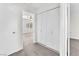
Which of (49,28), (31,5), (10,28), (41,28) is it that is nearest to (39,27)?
(41,28)

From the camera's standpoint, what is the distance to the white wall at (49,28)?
3.06 m

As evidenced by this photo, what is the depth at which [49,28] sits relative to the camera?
11.3ft

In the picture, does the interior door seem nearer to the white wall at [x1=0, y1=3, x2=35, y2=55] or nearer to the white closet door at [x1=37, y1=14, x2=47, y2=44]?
the white wall at [x1=0, y1=3, x2=35, y2=55]

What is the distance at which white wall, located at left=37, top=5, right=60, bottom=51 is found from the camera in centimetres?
306

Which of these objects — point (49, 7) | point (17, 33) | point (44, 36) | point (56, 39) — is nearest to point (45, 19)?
point (49, 7)

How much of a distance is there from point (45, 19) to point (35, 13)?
0.98 m

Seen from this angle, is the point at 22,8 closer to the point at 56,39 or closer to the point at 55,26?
the point at 55,26

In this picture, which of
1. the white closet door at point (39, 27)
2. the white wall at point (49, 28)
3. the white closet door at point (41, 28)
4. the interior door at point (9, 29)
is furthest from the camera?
the white closet door at point (39, 27)

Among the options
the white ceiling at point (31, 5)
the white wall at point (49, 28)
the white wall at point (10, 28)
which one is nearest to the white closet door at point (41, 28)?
the white wall at point (49, 28)

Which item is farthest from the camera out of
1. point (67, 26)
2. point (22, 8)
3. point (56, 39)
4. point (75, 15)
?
point (75, 15)

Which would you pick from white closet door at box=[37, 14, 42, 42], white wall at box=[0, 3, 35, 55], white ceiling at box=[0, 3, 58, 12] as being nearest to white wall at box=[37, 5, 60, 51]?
white closet door at box=[37, 14, 42, 42]

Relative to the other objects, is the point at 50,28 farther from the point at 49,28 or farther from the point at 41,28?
the point at 41,28

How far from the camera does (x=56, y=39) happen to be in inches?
121

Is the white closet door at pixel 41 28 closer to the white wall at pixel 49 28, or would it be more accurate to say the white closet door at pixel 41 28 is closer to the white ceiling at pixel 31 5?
the white wall at pixel 49 28
